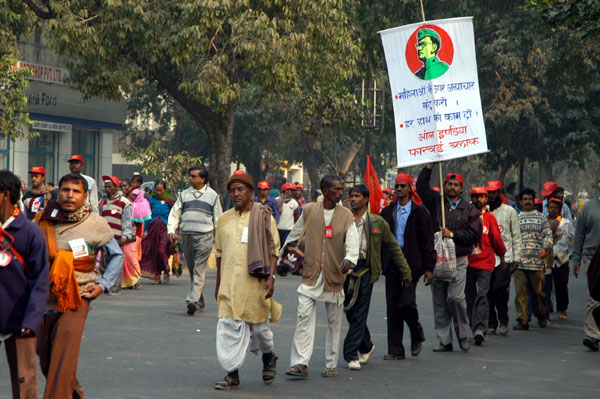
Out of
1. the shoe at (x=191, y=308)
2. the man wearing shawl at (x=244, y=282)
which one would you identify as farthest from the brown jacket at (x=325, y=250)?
the shoe at (x=191, y=308)

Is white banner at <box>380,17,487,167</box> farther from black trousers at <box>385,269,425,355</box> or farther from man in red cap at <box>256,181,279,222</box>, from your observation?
man in red cap at <box>256,181,279,222</box>

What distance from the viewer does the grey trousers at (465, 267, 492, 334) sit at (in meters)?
10.8

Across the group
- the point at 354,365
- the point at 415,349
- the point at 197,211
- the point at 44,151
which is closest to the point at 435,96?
the point at 415,349

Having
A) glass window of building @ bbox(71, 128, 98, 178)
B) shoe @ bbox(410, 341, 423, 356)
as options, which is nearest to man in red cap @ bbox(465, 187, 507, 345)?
shoe @ bbox(410, 341, 423, 356)

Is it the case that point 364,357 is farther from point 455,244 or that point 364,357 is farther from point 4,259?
point 4,259

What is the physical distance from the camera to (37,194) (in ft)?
47.4

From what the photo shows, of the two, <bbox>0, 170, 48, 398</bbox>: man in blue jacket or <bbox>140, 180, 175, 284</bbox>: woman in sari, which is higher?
<bbox>140, 180, 175, 284</bbox>: woman in sari

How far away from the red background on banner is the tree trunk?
13.4 meters

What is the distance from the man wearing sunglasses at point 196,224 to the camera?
1266 cm

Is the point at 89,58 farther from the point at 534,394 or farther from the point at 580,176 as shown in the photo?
the point at 580,176

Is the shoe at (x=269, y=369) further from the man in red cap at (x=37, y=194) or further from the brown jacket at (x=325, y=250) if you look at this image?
the man in red cap at (x=37, y=194)

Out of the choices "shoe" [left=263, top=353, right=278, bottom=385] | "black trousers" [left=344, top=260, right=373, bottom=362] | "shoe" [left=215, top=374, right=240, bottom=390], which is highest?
"black trousers" [left=344, top=260, right=373, bottom=362]

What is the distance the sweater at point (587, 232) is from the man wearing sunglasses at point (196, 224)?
4.48 meters

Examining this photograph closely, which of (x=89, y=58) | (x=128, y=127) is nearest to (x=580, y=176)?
(x=128, y=127)
